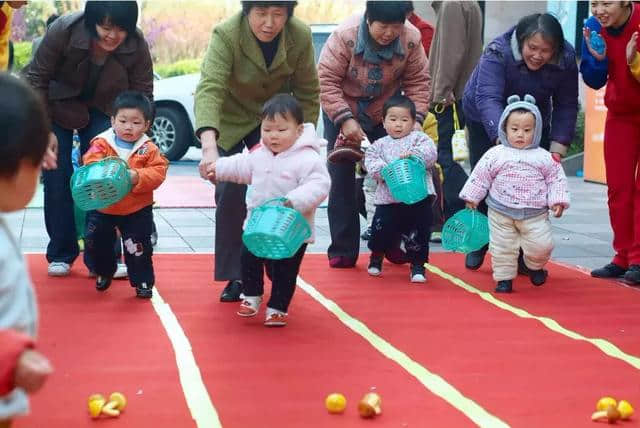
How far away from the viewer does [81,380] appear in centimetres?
477

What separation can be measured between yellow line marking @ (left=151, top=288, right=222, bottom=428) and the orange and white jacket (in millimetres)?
588

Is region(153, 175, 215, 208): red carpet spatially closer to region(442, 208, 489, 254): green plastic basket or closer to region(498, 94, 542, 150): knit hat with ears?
region(442, 208, 489, 254): green plastic basket

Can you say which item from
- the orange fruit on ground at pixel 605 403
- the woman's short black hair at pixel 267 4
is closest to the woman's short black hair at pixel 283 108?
the woman's short black hair at pixel 267 4

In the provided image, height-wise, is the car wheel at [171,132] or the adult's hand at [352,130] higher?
the adult's hand at [352,130]

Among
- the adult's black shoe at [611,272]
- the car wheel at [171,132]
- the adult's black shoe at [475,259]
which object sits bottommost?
the car wheel at [171,132]

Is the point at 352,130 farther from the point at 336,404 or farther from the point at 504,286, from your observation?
the point at 336,404

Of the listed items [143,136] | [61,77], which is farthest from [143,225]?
[61,77]

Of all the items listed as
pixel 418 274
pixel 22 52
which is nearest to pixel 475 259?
pixel 418 274

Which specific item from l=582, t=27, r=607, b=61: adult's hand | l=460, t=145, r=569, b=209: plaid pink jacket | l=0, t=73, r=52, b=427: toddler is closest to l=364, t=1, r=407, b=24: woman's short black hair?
l=460, t=145, r=569, b=209: plaid pink jacket

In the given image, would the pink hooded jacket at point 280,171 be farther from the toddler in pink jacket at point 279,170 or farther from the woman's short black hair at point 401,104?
the woman's short black hair at point 401,104

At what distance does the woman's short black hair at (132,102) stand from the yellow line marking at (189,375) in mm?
1101

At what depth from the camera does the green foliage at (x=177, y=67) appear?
2117 cm

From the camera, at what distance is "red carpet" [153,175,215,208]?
11.5 metres

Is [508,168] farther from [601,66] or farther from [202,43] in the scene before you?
[202,43]
